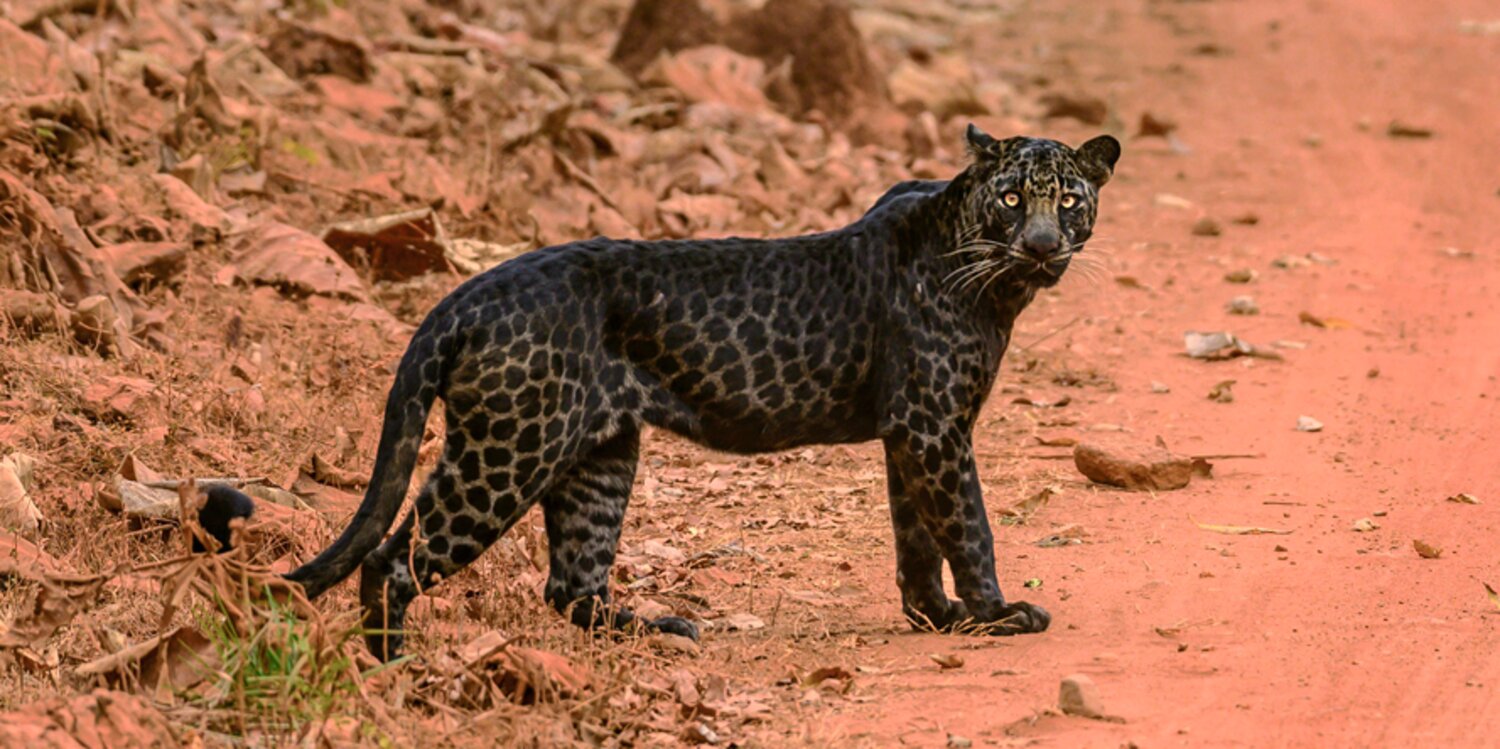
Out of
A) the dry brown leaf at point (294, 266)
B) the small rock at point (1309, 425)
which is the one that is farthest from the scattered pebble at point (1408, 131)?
the dry brown leaf at point (294, 266)

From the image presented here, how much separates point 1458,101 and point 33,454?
16166 millimetres

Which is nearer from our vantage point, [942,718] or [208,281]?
[942,718]

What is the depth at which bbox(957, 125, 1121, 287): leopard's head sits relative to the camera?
7.49 meters

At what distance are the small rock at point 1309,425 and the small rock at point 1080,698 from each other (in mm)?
4650

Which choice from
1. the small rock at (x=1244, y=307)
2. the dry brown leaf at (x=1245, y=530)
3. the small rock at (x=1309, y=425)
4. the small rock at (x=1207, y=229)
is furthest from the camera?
the small rock at (x=1207, y=229)

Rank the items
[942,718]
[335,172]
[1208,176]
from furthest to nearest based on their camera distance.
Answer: [1208,176] → [335,172] → [942,718]

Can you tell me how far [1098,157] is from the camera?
7.71 metres

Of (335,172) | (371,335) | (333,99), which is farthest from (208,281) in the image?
(333,99)

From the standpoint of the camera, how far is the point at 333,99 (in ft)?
50.2

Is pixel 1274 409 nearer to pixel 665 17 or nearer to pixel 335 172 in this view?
pixel 335 172

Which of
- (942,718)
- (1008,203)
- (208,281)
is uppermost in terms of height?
(1008,203)

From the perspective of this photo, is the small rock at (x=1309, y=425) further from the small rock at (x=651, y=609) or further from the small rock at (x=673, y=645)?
the small rock at (x=673, y=645)

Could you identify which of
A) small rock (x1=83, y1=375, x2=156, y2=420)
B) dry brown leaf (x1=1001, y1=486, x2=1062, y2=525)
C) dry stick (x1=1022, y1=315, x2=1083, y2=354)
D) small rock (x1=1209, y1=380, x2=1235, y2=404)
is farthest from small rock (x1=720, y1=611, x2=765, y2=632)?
small rock (x1=1209, y1=380, x2=1235, y2=404)

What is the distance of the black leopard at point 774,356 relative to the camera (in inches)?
275
